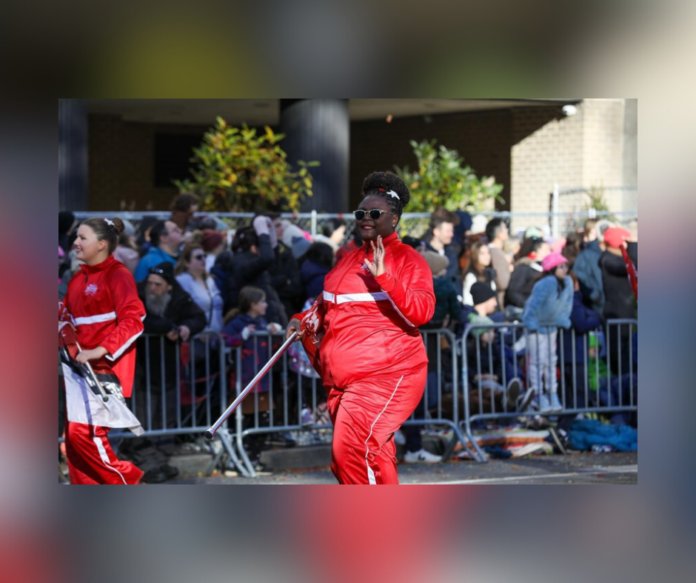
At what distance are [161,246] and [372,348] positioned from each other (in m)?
3.88

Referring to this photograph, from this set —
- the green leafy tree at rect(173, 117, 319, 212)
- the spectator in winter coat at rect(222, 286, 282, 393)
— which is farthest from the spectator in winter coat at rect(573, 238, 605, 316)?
the green leafy tree at rect(173, 117, 319, 212)

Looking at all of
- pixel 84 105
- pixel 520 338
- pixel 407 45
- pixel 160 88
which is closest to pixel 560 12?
pixel 407 45

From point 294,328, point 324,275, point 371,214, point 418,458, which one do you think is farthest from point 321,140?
point 371,214

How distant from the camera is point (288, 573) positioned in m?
4.66

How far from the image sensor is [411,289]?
5074 millimetres

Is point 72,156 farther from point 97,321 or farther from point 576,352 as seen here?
point 576,352

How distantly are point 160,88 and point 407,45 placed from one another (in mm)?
1056

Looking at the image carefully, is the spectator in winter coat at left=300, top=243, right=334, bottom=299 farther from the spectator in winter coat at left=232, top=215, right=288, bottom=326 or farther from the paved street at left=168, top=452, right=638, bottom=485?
the paved street at left=168, top=452, right=638, bottom=485

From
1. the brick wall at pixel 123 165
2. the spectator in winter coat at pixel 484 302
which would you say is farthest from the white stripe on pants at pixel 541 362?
the brick wall at pixel 123 165

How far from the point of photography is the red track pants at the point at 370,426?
516 cm

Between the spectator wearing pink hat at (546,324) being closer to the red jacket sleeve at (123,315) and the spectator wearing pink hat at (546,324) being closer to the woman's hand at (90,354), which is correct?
the red jacket sleeve at (123,315)

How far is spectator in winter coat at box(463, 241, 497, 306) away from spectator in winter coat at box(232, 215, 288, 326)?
1704mm
